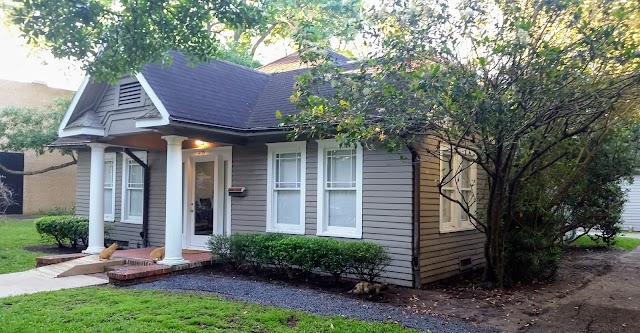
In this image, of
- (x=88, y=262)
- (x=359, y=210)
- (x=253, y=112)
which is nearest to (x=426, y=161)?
(x=359, y=210)

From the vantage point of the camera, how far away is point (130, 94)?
1067cm

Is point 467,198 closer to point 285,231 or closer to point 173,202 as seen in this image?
point 285,231

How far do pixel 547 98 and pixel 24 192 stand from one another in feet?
90.6

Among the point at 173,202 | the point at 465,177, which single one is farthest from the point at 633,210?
the point at 173,202

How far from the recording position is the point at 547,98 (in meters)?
6.52

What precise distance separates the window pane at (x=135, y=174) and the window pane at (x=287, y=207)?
4.70 metres

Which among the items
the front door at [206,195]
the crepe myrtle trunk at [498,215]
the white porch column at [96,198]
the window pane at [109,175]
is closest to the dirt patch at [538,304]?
the crepe myrtle trunk at [498,215]

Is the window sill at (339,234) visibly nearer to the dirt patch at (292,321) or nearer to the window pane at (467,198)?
the window pane at (467,198)

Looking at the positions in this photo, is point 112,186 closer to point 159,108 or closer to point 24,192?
point 159,108

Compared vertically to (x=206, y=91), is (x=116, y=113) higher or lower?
lower

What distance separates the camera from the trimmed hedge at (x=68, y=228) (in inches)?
507

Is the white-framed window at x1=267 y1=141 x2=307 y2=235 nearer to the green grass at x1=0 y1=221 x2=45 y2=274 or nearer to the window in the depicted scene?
the window

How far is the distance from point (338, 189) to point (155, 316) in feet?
14.5

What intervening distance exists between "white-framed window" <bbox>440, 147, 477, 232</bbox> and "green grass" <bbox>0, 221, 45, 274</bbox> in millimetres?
8844
